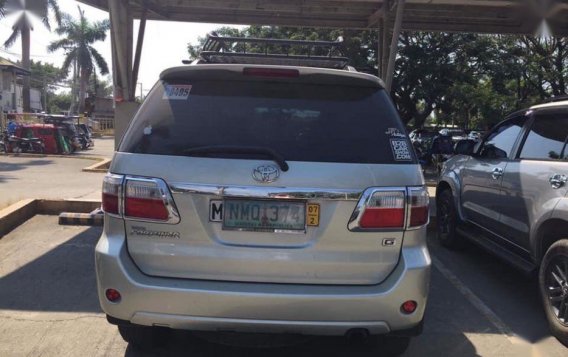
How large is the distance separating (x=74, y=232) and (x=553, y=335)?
551cm

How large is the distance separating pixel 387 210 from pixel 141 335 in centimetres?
181

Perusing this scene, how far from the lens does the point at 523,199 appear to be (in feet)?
15.8

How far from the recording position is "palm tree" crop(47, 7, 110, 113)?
172ft

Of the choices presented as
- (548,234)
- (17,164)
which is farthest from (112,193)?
(17,164)

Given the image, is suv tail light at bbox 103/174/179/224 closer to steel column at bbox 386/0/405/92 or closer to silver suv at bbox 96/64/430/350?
silver suv at bbox 96/64/430/350

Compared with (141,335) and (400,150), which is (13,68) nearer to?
(141,335)

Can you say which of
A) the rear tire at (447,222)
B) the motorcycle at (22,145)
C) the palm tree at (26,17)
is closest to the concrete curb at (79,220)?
the rear tire at (447,222)

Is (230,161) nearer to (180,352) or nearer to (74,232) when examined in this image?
(180,352)

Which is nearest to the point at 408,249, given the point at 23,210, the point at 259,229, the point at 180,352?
the point at 259,229

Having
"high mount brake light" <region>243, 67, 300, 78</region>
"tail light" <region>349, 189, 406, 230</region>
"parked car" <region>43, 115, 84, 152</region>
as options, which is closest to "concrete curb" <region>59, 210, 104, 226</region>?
"high mount brake light" <region>243, 67, 300, 78</region>

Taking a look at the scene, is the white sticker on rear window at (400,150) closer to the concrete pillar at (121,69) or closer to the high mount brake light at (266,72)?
the high mount brake light at (266,72)

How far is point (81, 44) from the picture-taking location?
52750 millimetres

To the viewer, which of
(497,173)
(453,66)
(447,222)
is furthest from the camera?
(453,66)

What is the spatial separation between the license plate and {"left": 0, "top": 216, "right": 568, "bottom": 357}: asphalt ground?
1.22 metres
